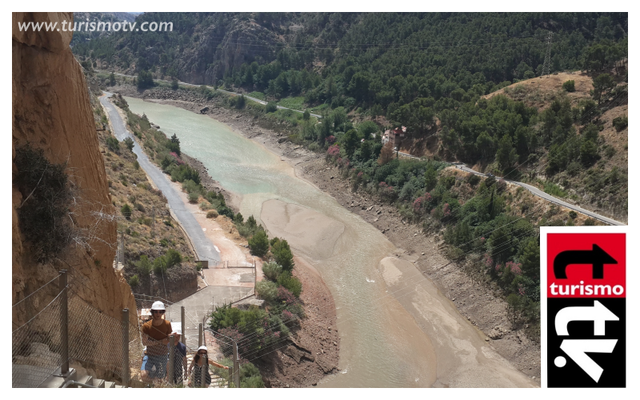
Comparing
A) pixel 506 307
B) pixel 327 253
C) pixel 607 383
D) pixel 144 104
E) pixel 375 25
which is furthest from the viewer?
pixel 144 104

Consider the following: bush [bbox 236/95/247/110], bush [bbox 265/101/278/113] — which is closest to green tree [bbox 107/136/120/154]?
bush [bbox 265/101/278/113]

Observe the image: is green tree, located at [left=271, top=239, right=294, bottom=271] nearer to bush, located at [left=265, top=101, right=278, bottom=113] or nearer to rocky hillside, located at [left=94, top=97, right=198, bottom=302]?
rocky hillside, located at [left=94, top=97, right=198, bottom=302]

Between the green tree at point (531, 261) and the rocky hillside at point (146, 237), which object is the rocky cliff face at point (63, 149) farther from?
the green tree at point (531, 261)

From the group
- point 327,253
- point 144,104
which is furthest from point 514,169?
point 144,104

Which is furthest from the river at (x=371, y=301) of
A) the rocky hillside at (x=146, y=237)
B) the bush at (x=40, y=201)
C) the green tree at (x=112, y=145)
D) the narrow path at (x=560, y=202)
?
the bush at (x=40, y=201)

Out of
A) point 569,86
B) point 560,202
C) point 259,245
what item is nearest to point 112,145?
point 259,245

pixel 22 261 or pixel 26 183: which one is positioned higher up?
pixel 26 183

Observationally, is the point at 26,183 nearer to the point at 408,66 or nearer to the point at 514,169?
the point at 514,169
